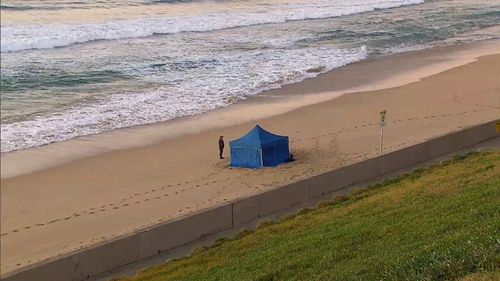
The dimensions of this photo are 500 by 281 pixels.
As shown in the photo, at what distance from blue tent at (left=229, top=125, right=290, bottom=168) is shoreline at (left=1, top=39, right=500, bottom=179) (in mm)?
3281

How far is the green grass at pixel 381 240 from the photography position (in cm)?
826

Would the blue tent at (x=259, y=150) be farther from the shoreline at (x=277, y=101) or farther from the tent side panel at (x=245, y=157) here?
the shoreline at (x=277, y=101)

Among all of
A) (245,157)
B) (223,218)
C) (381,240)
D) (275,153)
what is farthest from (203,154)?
(381,240)

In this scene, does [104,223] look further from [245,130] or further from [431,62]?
[431,62]

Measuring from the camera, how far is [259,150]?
18.8 m

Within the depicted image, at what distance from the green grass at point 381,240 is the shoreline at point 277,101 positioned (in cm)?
328

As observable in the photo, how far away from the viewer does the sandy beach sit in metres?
13.3

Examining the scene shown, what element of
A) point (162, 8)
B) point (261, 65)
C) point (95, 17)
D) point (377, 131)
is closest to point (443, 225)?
point (377, 131)

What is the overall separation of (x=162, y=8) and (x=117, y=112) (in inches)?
1302

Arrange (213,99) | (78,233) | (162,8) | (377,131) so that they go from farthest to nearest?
(162,8)
(213,99)
(377,131)
(78,233)

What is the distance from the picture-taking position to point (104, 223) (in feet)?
48.3

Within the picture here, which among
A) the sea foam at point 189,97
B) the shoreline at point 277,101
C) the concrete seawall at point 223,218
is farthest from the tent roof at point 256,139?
the sea foam at point 189,97

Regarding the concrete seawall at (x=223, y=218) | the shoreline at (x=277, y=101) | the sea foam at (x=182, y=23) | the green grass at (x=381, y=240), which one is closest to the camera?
the green grass at (x=381, y=240)

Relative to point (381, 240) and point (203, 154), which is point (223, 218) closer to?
point (381, 240)
